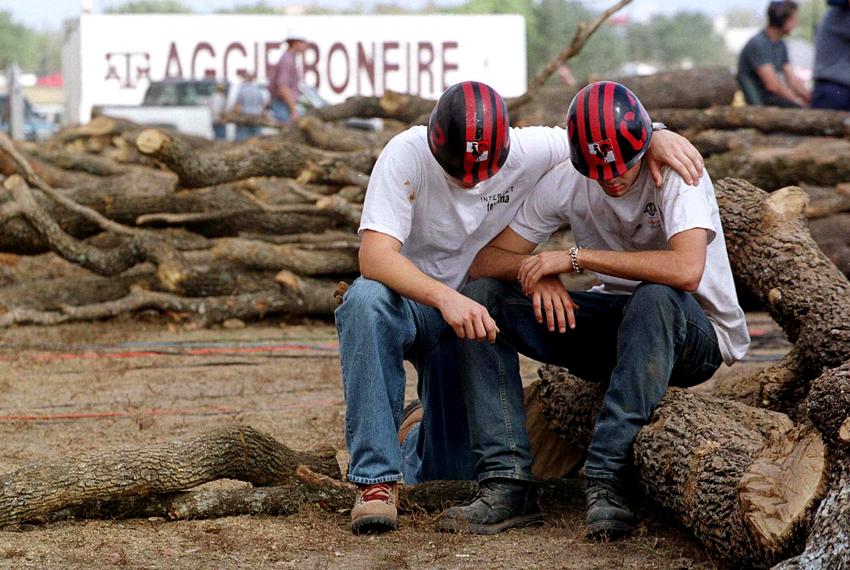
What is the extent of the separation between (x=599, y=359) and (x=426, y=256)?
64cm

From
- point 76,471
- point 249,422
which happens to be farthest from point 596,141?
point 249,422

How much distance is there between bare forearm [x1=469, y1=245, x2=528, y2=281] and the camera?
3.97 m

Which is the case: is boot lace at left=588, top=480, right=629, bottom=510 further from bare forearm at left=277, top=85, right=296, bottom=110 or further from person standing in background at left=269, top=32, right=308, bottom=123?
bare forearm at left=277, top=85, right=296, bottom=110

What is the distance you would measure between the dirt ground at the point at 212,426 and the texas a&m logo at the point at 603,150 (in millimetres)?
1085

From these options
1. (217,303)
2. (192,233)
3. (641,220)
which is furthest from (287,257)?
(641,220)

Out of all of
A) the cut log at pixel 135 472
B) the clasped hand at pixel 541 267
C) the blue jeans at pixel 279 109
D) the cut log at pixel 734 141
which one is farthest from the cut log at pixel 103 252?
the blue jeans at pixel 279 109

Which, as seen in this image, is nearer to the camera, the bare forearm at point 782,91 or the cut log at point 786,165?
the cut log at point 786,165

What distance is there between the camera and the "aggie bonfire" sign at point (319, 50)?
83.0 ft

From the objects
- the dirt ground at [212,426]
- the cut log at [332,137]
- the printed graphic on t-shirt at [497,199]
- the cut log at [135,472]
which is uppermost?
the cut log at [332,137]

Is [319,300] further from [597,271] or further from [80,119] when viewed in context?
[80,119]

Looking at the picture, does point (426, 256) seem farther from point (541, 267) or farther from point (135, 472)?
point (135, 472)

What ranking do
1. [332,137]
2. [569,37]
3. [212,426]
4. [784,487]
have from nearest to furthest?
[784,487]
[212,426]
[332,137]
[569,37]

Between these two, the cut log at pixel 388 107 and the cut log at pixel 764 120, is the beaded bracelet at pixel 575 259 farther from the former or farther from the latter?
the cut log at pixel 764 120

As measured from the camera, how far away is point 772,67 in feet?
36.8
